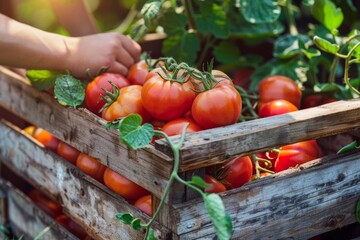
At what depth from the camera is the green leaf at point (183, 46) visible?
6.80 ft

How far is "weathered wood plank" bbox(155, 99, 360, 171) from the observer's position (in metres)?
1.18

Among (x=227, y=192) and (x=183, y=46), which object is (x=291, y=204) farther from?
(x=183, y=46)

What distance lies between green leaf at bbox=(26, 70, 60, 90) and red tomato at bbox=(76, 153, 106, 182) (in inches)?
9.3

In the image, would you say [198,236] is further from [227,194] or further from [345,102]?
[345,102]

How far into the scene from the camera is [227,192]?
125 cm

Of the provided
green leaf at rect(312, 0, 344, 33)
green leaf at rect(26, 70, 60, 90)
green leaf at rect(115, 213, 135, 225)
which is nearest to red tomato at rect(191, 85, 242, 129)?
green leaf at rect(115, 213, 135, 225)

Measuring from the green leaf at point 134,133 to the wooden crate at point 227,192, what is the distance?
0.03 meters

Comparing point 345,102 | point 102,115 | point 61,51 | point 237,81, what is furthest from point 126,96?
point 237,81

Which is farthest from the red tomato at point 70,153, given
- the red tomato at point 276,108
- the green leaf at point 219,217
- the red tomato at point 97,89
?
the green leaf at point 219,217

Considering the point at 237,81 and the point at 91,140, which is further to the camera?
the point at 237,81

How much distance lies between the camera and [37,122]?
1.72 m

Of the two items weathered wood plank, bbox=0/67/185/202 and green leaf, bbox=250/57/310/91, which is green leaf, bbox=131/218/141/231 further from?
green leaf, bbox=250/57/310/91

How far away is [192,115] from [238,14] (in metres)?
0.94

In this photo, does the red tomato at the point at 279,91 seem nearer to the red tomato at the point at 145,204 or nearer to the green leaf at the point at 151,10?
the green leaf at the point at 151,10
